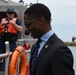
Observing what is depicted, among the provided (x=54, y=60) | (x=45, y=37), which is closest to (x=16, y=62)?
(x=45, y=37)

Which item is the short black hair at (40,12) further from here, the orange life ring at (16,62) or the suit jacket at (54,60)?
the orange life ring at (16,62)

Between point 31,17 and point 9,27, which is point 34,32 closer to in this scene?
point 31,17

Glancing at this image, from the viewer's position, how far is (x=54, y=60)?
3.07m

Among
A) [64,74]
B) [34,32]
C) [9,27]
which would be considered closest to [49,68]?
[64,74]

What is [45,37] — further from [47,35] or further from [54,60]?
[54,60]

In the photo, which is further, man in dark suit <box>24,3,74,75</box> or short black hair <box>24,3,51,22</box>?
short black hair <box>24,3,51,22</box>

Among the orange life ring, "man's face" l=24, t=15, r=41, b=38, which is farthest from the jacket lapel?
the orange life ring

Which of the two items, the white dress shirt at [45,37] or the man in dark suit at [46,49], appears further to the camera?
the white dress shirt at [45,37]

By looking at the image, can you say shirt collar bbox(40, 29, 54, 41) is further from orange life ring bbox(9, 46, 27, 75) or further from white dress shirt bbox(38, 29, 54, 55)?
orange life ring bbox(9, 46, 27, 75)

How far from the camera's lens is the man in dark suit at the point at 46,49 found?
3064 mm

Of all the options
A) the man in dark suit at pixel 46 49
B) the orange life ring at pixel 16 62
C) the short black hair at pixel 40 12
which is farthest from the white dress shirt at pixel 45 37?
the orange life ring at pixel 16 62

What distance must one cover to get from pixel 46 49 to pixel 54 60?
17cm

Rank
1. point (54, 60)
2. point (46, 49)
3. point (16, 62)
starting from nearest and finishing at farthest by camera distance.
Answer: point (54, 60), point (46, 49), point (16, 62)

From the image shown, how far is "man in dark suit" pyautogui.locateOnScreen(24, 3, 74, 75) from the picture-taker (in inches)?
121
